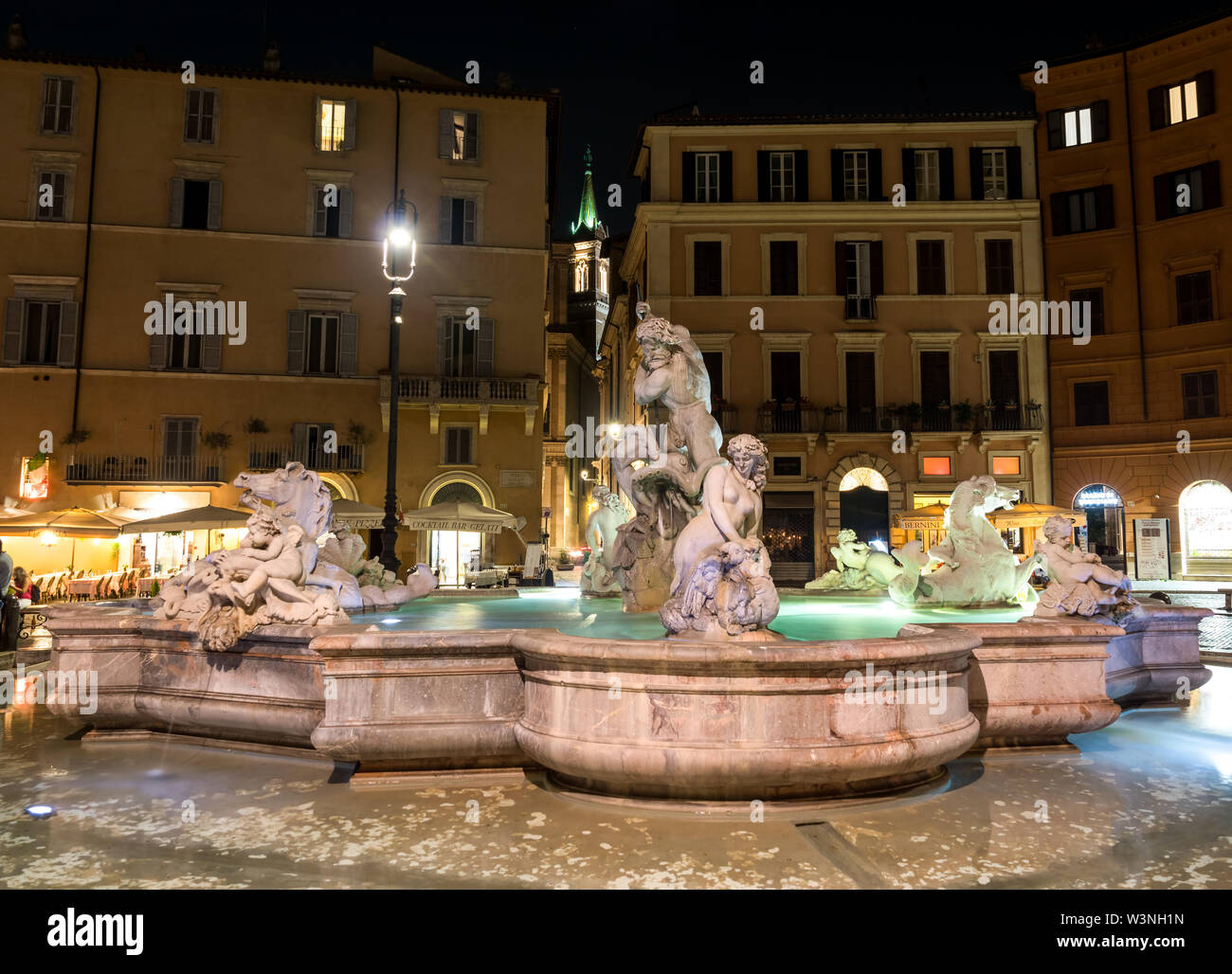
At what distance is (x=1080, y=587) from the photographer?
6.03 metres

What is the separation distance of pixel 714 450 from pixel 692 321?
22.0 metres

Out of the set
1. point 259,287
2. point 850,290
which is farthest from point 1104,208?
point 259,287

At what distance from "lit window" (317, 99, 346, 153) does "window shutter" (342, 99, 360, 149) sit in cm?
5

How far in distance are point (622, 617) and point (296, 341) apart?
2251 cm

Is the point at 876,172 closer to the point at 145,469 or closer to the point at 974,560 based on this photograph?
the point at 974,560

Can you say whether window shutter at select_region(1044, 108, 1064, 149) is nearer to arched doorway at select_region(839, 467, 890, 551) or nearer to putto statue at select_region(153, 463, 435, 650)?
arched doorway at select_region(839, 467, 890, 551)

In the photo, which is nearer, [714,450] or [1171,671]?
[1171,671]

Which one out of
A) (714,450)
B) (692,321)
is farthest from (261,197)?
(714,450)

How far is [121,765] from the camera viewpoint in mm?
5559

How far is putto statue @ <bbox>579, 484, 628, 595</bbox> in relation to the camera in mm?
9742

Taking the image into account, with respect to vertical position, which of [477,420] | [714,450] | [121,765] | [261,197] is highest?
[261,197]

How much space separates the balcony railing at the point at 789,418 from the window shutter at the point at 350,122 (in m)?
15.6

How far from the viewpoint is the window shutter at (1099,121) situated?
90.5 ft
